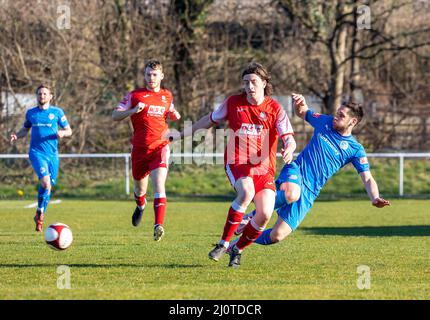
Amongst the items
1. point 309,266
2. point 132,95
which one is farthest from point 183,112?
point 309,266

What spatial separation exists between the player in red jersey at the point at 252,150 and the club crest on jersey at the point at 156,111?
8.97 ft

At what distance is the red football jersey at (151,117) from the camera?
11.1m

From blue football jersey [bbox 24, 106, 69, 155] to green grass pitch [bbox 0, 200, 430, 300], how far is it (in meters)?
1.34

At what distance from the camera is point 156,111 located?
1120cm

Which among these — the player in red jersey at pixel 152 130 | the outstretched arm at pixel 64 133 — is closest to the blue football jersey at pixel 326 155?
the player in red jersey at pixel 152 130

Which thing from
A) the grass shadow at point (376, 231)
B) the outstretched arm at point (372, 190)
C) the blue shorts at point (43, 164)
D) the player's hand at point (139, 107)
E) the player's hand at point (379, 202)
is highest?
the player's hand at point (139, 107)

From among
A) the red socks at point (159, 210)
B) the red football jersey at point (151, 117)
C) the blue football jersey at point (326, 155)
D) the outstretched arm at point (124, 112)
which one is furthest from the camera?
the red football jersey at point (151, 117)

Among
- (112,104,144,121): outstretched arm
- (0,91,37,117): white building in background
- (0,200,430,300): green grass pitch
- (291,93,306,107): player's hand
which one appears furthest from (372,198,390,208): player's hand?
(0,91,37,117): white building in background

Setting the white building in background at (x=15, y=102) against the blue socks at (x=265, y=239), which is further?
the white building in background at (x=15, y=102)

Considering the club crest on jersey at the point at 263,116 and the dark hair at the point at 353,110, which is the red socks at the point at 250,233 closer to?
the club crest on jersey at the point at 263,116

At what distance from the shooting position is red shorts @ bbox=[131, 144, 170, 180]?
11219mm
